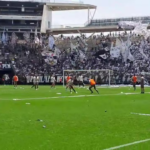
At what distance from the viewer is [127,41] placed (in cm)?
7188

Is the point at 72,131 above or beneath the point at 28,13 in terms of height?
beneath

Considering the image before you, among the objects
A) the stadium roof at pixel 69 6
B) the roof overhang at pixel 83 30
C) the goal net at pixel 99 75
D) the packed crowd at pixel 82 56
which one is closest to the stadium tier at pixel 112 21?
the stadium roof at pixel 69 6

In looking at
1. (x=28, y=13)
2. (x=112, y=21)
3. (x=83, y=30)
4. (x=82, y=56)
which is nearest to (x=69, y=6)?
(x=28, y=13)

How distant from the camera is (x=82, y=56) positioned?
74688 mm

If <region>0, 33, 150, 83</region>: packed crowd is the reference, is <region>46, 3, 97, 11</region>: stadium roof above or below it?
above

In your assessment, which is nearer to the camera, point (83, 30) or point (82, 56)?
point (82, 56)

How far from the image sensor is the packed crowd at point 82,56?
67688 millimetres

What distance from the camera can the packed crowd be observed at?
67.7 m

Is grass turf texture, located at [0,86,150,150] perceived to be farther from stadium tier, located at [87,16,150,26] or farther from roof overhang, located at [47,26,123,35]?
stadium tier, located at [87,16,150,26]

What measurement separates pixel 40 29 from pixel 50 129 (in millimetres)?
80787

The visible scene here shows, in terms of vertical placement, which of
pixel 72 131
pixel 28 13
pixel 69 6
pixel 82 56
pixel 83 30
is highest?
pixel 69 6

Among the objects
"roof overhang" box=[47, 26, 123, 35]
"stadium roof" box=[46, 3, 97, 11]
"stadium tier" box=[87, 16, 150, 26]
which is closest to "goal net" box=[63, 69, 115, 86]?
"roof overhang" box=[47, 26, 123, 35]

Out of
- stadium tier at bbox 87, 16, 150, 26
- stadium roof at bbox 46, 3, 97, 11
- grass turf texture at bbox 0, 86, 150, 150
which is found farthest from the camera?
stadium roof at bbox 46, 3, 97, 11

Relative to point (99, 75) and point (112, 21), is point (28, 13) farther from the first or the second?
point (99, 75)
